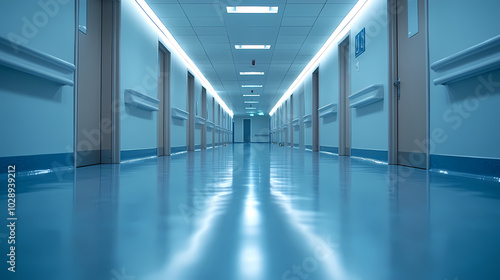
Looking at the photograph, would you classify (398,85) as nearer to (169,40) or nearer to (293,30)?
(293,30)

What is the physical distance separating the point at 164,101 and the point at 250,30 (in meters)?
2.71

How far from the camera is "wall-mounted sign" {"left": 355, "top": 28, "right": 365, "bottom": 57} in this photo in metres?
5.23

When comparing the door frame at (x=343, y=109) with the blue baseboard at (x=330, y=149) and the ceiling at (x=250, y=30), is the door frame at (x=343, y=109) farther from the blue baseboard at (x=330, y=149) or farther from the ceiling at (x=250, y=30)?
the ceiling at (x=250, y=30)

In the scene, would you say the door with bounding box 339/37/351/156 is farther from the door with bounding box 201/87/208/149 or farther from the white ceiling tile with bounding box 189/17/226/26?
the door with bounding box 201/87/208/149

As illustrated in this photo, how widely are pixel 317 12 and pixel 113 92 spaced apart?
387 centimetres

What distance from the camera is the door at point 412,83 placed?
3.51m

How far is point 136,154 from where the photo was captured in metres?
5.19

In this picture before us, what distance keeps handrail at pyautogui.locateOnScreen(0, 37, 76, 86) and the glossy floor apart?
1.21 m

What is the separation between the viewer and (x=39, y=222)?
4.13 ft

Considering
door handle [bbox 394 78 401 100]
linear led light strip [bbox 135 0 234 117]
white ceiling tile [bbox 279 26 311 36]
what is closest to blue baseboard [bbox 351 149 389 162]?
door handle [bbox 394 78 401 100]

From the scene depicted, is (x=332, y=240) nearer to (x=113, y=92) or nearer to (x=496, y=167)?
(x=496, y=167)

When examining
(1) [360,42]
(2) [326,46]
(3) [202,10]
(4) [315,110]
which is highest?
(2) [326,46]

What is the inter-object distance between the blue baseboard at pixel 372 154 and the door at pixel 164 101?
4359 millimetres

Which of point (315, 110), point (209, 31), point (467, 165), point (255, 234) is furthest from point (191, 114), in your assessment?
point (255, 234)
